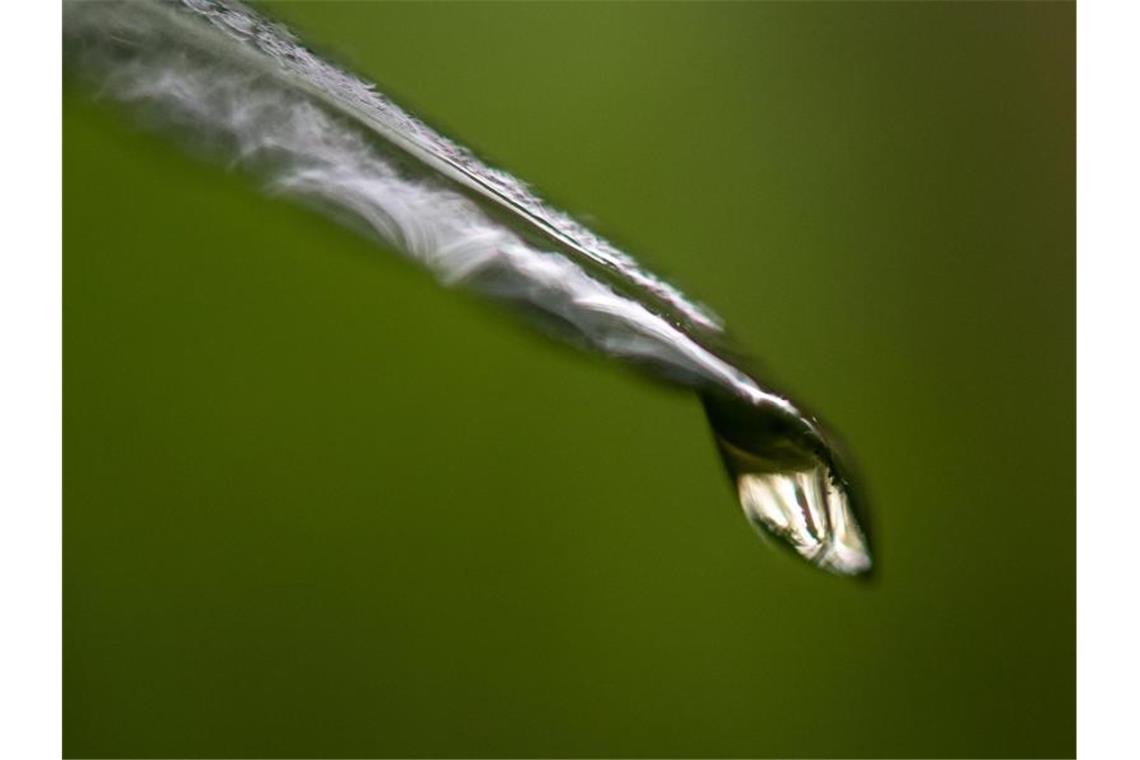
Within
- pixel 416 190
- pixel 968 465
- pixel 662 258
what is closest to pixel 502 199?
pixel 416 190

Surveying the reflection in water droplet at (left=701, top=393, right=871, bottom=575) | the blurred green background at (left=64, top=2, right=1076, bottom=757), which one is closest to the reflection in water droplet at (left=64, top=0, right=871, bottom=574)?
the reflection in water droplet at (left=701, top=393, right=871, bottom=575)

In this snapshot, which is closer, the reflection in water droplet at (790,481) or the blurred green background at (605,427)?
the reflection in water droplet at (790,481)

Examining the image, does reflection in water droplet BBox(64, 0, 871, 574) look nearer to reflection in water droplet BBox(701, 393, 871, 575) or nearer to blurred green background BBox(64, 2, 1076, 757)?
reflection in water droplet BBox(701, 393, 871, 575)

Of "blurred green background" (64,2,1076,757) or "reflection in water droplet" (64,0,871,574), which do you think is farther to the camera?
"blurred green background" (64,2,1076,757)

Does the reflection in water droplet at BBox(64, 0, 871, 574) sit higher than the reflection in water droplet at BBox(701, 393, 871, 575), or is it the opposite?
the reflection in water droplet at BBox(64, 0, 871, 574)

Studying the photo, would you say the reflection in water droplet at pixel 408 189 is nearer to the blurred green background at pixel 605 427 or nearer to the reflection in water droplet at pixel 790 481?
the reflection in water droplet at pixel 790 481

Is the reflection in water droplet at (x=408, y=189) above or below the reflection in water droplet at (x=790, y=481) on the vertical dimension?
above

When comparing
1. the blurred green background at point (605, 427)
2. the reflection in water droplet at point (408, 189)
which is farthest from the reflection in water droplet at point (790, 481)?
the blurred green background at point (605, 427)

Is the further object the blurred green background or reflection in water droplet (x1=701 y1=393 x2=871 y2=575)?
the blurred green background

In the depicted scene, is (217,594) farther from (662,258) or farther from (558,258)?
(558,258)

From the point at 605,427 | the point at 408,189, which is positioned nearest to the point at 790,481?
the point at 408,189
